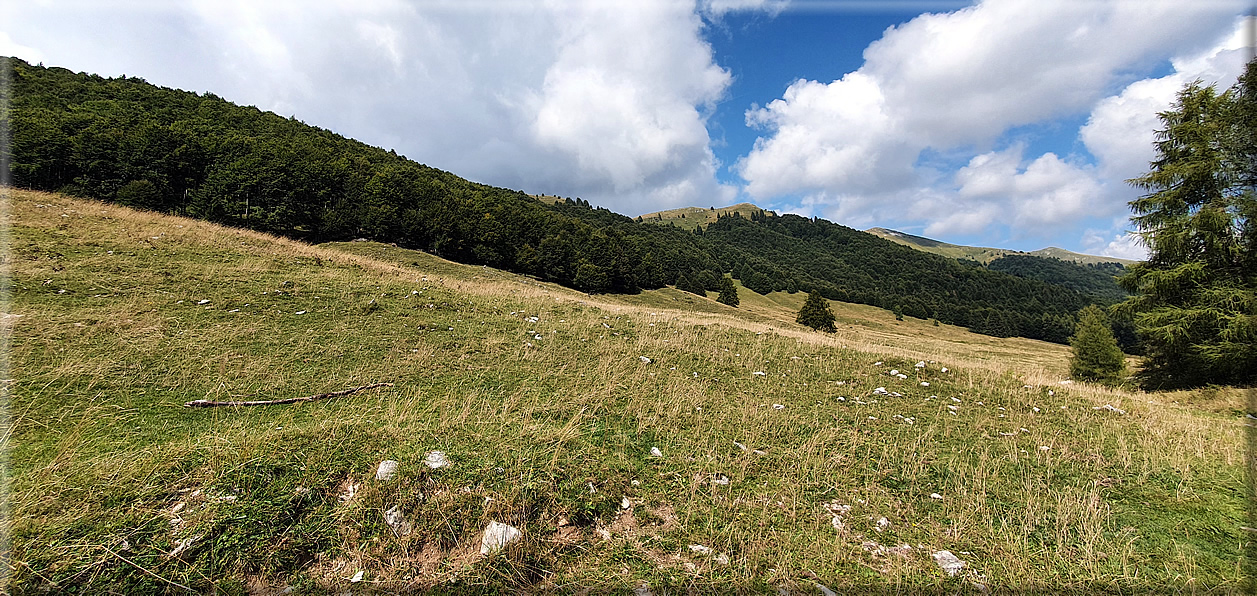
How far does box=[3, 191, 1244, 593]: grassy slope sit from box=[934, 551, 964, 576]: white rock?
4.3 inches

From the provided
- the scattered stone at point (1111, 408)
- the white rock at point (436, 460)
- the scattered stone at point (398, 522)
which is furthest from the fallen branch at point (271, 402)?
the scattered stone at point (1111, 408)

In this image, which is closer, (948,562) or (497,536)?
(497,536)

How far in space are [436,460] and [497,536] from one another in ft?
4.04

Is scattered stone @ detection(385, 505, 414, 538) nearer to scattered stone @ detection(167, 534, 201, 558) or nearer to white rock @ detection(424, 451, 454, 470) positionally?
white rock @ detection(424, 451, 454, 470)

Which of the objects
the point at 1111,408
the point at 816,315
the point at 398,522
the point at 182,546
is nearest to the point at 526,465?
the point at 398,522

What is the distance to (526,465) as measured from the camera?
452 cm

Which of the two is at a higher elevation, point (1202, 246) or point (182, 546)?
point (1202, 246)

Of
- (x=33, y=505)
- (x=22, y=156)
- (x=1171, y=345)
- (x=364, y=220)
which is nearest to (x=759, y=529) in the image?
(x=33, y=505)

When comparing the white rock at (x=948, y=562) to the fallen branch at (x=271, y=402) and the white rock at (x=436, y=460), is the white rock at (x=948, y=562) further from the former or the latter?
the fallen branch at (x=271, y=402)

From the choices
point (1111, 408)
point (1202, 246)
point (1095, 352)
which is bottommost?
point (1111, 408)

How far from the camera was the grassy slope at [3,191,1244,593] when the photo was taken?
3.34m

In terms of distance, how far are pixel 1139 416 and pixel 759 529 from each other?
407 inches

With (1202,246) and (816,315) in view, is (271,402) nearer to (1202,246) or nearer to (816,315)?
(1202,246)

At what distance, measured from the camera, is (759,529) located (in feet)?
13.5
